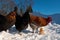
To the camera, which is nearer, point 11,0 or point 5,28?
point 5,28

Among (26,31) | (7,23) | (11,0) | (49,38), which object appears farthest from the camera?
(11,0)

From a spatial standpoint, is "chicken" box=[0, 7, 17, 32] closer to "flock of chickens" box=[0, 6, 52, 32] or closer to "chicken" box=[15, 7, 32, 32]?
"flock of chickens" box=[0, 6, 52, 32]

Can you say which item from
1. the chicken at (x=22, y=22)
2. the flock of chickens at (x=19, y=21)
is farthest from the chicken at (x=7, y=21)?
the chicken at (x=22, y=22)

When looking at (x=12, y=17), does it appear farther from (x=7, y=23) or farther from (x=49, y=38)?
(x=49, y=38)

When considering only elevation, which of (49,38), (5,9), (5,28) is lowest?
(49,38)

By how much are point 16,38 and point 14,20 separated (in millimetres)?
1361

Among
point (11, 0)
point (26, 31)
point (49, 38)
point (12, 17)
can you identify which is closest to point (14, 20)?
point (12, 17)

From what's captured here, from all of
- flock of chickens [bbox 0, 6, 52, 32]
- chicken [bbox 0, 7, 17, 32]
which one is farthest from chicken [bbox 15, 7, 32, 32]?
chicken [bbox 0, 7, 17, 32]

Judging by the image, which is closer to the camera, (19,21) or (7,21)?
(7,21)

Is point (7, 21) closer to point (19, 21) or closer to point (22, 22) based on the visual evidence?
point (19, 21)

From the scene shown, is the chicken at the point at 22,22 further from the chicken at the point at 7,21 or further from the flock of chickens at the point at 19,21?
the chicken at the point at 7,21

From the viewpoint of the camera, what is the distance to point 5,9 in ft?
76.3

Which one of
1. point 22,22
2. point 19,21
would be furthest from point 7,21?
point 22,22

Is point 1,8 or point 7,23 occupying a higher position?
point 1,8
